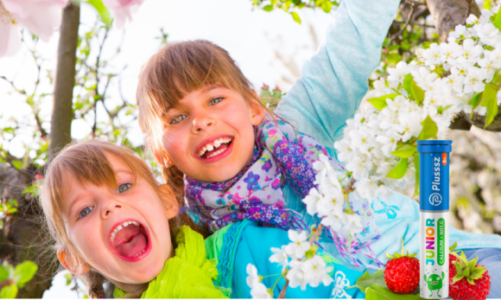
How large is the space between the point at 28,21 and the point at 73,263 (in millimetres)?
1008

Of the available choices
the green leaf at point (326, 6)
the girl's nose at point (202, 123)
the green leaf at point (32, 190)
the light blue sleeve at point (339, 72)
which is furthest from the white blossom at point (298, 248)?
the green leaf at point (326, 6)

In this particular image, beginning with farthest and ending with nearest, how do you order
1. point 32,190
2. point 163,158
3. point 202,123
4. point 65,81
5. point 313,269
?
1. point 65,81
2. point 32,190
3. point 163,158
4. point 202,123
5. point 313,269

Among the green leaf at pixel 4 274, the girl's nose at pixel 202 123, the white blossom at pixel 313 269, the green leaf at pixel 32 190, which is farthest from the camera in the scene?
the green leaf at pixel 32 190

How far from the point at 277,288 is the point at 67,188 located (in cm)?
62

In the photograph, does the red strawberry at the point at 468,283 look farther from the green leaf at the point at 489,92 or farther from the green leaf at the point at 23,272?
the green leaf at the point at 23,272

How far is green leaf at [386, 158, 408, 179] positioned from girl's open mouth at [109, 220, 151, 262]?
0.67m

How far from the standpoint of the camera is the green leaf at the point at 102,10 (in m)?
0.37

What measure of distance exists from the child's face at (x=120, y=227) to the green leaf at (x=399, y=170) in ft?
2.20

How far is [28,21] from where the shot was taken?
399 millimetres

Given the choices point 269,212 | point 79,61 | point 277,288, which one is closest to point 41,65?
point 79,61

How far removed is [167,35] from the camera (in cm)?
210

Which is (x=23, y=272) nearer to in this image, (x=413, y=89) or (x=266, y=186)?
(x=413, y=89)

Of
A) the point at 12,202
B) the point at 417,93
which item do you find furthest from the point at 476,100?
the point at 12,202

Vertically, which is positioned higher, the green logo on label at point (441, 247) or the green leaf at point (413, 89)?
the green leaf at point (413, 89)
